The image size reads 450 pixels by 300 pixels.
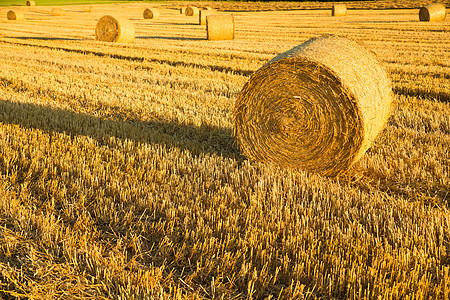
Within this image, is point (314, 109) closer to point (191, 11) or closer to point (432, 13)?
point (432, 13)

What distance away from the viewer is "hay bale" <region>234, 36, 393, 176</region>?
15.0ft

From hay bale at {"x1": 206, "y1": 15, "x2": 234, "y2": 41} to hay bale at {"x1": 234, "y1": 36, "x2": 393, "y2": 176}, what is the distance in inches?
538

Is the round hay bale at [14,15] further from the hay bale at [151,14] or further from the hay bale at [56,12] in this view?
the hay bale at [151,14]

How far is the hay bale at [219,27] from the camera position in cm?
1822

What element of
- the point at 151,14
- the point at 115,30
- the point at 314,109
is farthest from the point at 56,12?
the point at 314,109

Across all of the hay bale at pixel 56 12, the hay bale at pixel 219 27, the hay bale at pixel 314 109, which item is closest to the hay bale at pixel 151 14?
→ the hay bale at pixel 56 12

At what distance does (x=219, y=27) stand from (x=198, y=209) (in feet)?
52.1

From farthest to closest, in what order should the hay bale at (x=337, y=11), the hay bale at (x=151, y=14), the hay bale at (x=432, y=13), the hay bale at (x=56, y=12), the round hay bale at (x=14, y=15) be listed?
the hay bale at (x=56, y=12)
the hay bale at (x=151, y=14)
the hay bale at (x=337, y=11)
the round hay bale at (x=14, y=15)
the hay bale at (x=432, y=13)

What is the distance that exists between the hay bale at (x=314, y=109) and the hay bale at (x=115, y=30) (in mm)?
13313

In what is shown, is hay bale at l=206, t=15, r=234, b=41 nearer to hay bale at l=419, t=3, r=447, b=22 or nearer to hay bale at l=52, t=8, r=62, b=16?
hay bale at l=419, t=3, r=447, b=22

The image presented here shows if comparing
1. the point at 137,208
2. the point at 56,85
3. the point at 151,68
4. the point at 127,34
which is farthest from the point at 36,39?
the point at 137,208

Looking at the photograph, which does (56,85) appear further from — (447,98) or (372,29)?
(372,29)

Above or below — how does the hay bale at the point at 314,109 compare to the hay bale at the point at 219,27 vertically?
below

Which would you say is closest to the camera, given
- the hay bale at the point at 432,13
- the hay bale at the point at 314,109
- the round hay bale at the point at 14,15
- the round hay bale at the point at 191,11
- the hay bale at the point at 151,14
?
the hay bale at the point at 314,109
